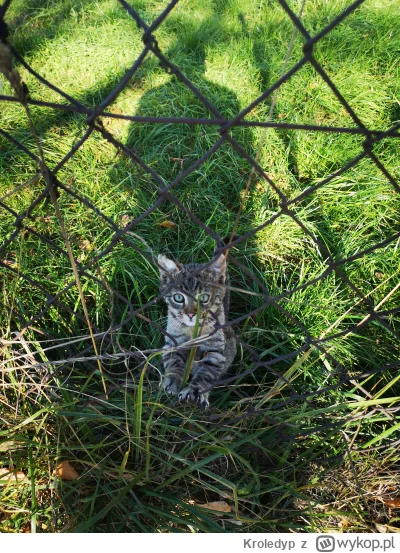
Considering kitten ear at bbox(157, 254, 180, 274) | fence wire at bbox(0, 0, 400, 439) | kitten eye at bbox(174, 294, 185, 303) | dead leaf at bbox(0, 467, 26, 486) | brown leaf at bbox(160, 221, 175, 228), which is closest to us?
fence wire at bbox(0, 0, 400, 439)

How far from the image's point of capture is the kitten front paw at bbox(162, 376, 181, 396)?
201 centimetres

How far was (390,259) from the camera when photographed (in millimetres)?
2459

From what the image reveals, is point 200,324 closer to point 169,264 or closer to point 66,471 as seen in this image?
point 169,264

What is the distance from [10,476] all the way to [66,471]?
195mm

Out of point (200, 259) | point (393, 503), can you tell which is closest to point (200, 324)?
point (200, 259)

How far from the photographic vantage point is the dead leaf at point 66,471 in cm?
170

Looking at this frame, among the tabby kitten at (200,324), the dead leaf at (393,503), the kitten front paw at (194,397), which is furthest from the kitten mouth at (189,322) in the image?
the dead leaf at (393,503)

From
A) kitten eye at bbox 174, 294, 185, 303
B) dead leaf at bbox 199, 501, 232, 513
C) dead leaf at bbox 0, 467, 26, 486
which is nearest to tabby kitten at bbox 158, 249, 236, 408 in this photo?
kitten eye at bbox 174, 294, 185, 303

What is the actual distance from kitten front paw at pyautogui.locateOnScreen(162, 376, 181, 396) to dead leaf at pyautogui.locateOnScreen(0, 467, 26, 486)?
2.12 ft

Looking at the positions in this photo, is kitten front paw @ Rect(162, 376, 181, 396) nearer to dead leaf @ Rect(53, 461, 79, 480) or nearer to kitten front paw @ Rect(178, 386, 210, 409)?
kitten front paw @ Rect(178, 386, 210, 409)

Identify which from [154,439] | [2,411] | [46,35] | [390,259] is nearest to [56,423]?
[2,411]

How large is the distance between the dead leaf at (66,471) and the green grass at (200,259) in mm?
26

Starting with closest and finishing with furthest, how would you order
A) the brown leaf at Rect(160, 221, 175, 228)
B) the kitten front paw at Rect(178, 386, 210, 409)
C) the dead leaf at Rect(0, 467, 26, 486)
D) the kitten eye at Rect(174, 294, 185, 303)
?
the dead leaf at Rect(0, 467, 26, 486), the kitten front paw at Rect(178, 386, 210, 409), the kitten eye at Rect(174, 294, 185, 303), the brown leaf at Rect(160, 221, 175, 228)

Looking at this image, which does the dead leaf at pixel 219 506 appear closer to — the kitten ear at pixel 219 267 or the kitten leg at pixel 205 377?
the kitten leg at pixel 205 377
